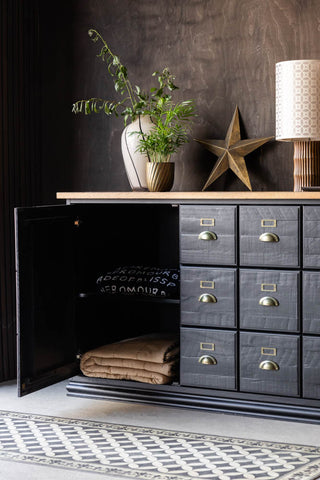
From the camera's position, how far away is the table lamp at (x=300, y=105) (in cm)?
299

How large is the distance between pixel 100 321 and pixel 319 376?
1.09 meters

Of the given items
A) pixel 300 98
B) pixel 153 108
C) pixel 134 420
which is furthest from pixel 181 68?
pixel 134 420

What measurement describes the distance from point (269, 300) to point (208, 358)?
0.36 meters

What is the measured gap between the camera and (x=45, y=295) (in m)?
3.05

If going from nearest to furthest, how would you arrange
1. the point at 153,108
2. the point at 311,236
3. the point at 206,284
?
the point at 311,236 → the point at 206,284 → the point at 153,108

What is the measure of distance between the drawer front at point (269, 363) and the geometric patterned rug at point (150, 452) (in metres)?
0.30

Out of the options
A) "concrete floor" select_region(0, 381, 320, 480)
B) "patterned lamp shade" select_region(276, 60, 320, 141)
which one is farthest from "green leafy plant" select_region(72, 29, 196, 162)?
"concrete floor" select_region(0, 381, 320, 480)

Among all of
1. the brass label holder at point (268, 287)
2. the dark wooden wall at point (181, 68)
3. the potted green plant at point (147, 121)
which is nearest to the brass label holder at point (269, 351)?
the brass label holder at point (268, 287)

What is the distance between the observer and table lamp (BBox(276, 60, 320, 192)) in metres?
2.99

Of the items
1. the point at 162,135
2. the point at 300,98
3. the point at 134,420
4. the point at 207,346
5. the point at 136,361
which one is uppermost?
the point at 300,98

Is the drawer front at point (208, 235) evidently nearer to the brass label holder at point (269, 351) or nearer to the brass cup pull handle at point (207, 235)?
the brass cup pull handle at point (207, 235)

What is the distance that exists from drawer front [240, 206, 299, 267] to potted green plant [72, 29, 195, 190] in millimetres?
576

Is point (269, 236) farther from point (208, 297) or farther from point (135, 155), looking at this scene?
point (135, 155)

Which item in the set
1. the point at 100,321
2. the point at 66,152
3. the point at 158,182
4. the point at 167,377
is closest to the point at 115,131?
the point at 66,152
